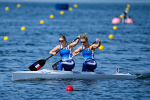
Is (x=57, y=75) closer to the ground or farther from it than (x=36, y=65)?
closer to the ground

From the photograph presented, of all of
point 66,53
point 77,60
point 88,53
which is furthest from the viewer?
point 77,60

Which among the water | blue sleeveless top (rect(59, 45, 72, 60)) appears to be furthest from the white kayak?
blue sleeveless top (rect(59, 45, 72, 60))

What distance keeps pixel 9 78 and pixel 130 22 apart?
2356cm

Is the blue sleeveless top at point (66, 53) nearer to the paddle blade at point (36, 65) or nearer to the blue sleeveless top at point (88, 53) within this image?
the blue sleeveless top at point (88, 53)

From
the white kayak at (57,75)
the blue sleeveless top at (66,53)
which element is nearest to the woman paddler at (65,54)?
the blue sleeveless top at (66,53)

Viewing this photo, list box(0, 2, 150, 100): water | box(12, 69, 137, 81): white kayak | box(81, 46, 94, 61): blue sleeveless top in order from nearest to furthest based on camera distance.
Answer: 1. box(0, 2, 150, 100): water
2. box(12, 69, 137, 81): white kayak
3. box(81, 46, 94, 61): blue sleeveless top

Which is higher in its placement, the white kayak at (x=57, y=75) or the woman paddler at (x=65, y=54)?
the woman paddler at (x=65, y=54)

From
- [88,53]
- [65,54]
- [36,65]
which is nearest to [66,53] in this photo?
[65,54]

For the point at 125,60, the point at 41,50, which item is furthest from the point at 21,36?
the point at 125,60

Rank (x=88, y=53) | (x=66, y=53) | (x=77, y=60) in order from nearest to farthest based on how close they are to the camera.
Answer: (x=66, y=53) → (x=88, y=53) → (x=77, y=60)

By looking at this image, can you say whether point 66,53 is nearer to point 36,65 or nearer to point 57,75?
point 57,75

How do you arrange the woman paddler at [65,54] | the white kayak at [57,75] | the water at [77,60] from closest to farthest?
1. the water at [77,60]
2. the white kayak at [57,75]
3. the woman paddler at [65,54]

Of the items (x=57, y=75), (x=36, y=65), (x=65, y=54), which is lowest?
(x=57, y=75)

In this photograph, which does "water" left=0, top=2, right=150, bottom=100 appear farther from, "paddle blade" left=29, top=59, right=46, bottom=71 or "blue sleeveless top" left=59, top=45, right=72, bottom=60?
"blue sleeveless top" left=59, top=45, right=72, bottom=60
